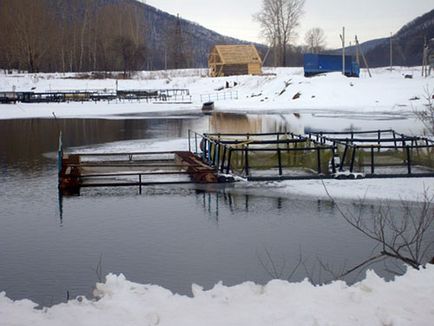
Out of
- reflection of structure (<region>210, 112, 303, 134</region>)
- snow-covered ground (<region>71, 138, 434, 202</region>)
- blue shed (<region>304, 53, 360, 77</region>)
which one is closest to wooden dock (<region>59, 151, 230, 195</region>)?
snow-covered ground (<region>71, 138, 434, 202</region>)

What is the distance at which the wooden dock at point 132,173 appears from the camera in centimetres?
1688

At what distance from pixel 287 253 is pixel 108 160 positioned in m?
12.6

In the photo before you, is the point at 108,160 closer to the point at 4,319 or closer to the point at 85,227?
the point at 85,227

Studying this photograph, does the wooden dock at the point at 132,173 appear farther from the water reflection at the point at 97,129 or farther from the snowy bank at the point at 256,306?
the snowy bank at the point at 256,306

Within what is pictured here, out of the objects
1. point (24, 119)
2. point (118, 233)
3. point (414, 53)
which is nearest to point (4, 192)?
point (118, 233)

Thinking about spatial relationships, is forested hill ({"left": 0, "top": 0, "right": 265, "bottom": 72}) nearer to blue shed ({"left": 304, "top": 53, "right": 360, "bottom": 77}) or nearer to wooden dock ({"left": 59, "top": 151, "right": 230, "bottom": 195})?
blue shed ({"left": 304, "top": 53, "right": 360, "bottom": 77})

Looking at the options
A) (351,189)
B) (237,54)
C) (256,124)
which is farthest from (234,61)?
(351,189)

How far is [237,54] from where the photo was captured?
84250mm

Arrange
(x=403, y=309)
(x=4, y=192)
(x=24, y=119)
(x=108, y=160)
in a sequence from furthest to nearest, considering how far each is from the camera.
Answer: (x=24, y=119) < (x=108, y=160) < (x=4, y=192) < (x=403, y=309)

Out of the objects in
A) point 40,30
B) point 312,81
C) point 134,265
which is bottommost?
point 134,265

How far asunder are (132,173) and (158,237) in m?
6.90

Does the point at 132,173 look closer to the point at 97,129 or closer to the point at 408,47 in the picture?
the point at 97,129

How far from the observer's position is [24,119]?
44250 millimetres

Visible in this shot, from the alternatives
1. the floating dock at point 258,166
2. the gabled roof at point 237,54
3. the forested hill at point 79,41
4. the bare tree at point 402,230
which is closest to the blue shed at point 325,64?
the gabled roof at point 237,54
